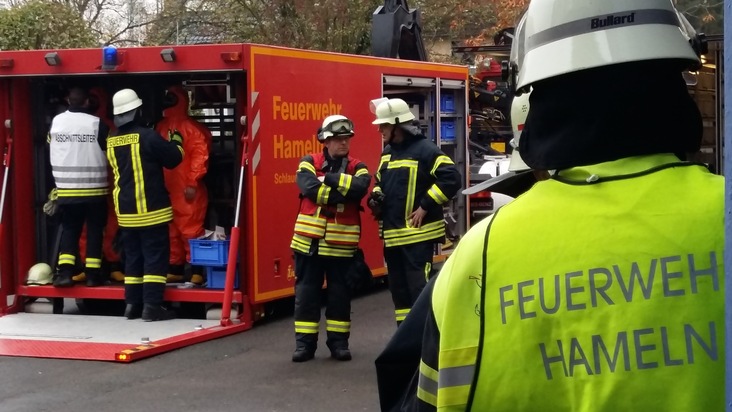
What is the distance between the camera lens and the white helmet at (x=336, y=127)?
809 cm

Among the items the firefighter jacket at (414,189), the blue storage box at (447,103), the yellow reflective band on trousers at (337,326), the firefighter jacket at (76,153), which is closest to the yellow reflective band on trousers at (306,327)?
the yellow reflective band on trousers at (337,326)

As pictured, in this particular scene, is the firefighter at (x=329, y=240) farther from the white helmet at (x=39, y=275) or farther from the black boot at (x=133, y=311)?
the white helmet at (x=39, y=275)

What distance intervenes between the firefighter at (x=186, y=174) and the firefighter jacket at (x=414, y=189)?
7.94 feet

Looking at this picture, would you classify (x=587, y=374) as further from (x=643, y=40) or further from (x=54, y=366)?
(x=54, y=366)

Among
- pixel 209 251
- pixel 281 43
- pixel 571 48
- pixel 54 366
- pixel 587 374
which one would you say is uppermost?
pixel 281 43

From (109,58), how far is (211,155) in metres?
1.46

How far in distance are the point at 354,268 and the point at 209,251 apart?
1839 mm

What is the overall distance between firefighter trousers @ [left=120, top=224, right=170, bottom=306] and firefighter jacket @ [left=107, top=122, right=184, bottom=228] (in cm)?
10

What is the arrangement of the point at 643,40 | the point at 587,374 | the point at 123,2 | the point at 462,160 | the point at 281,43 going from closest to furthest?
the point at 587,374 < the point at 643,40 < the point at 462,160 < the point at 281,43 < the point at 123,2

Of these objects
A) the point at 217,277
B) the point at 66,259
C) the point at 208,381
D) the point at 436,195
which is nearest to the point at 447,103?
the point at 217,277

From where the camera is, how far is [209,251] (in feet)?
31.4

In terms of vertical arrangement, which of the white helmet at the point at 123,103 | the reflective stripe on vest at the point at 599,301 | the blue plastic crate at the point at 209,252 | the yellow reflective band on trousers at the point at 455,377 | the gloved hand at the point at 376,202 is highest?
the white helmet at the point at 123,103

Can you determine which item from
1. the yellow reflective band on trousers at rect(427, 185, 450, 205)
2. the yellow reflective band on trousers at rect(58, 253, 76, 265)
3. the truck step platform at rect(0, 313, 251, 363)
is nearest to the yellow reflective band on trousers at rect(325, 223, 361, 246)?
the yellow reflective band on trousers at rect(427, 185, 450, 205)

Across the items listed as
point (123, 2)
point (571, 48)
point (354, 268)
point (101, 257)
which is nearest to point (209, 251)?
point (101, 257)
